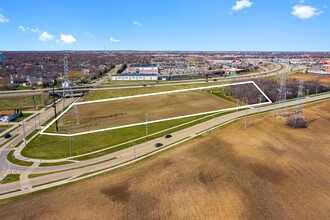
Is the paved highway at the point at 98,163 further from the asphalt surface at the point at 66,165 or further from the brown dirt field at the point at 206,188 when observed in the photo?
the brown dirt field at the point at 206,188

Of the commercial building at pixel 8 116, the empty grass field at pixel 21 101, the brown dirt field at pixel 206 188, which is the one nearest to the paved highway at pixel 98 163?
the brown dirt field at pixel 206 188

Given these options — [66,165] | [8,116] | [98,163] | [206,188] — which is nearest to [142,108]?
[98,163]

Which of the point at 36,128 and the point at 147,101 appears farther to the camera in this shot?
the point at 147,101

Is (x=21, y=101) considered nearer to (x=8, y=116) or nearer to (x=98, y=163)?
(x=8, y=116)

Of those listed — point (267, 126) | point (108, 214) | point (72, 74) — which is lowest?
point (108, 214)

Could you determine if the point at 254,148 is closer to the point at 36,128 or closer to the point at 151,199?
the point at 151,199

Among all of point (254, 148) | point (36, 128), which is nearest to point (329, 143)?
point (254, 148)
